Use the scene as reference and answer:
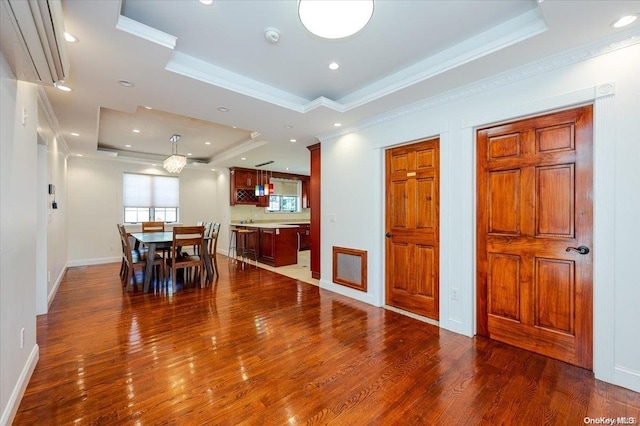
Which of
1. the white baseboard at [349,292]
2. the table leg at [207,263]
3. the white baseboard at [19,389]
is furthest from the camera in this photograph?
the table leg at [207,263]

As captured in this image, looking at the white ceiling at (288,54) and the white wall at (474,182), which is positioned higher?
the white ceiling at (288,54)

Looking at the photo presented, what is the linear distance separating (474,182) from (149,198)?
7.53 meters

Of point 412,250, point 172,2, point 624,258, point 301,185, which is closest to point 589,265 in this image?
point 624,258

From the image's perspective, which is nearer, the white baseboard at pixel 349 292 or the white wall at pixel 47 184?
the white wall at pixel 47 184

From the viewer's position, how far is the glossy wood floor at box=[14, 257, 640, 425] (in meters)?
1.75

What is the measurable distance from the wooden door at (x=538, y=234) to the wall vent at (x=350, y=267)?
150 cm

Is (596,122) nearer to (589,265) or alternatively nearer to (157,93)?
(589,265)

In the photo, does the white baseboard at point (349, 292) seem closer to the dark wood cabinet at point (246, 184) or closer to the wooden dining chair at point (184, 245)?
the wooden dining chair at point (184, 245)

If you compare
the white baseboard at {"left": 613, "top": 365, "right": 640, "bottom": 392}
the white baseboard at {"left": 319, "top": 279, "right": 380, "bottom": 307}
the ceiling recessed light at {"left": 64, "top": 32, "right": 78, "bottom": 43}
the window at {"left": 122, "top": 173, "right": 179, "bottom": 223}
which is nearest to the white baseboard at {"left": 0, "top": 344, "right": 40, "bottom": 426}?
the ceiling recessed light at {"left": 64, "top": 32, "right": 78, "bottom": 43}

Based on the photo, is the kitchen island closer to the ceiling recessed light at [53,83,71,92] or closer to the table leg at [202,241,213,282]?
the table leg at [202,241,213,282]

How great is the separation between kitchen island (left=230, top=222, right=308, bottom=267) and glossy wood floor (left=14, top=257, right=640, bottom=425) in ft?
9.41

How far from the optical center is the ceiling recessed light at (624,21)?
1873 millimetres

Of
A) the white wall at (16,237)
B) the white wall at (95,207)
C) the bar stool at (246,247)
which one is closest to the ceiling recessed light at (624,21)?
the white wall at (16,237)

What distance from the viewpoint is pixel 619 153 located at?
2.04 meters
